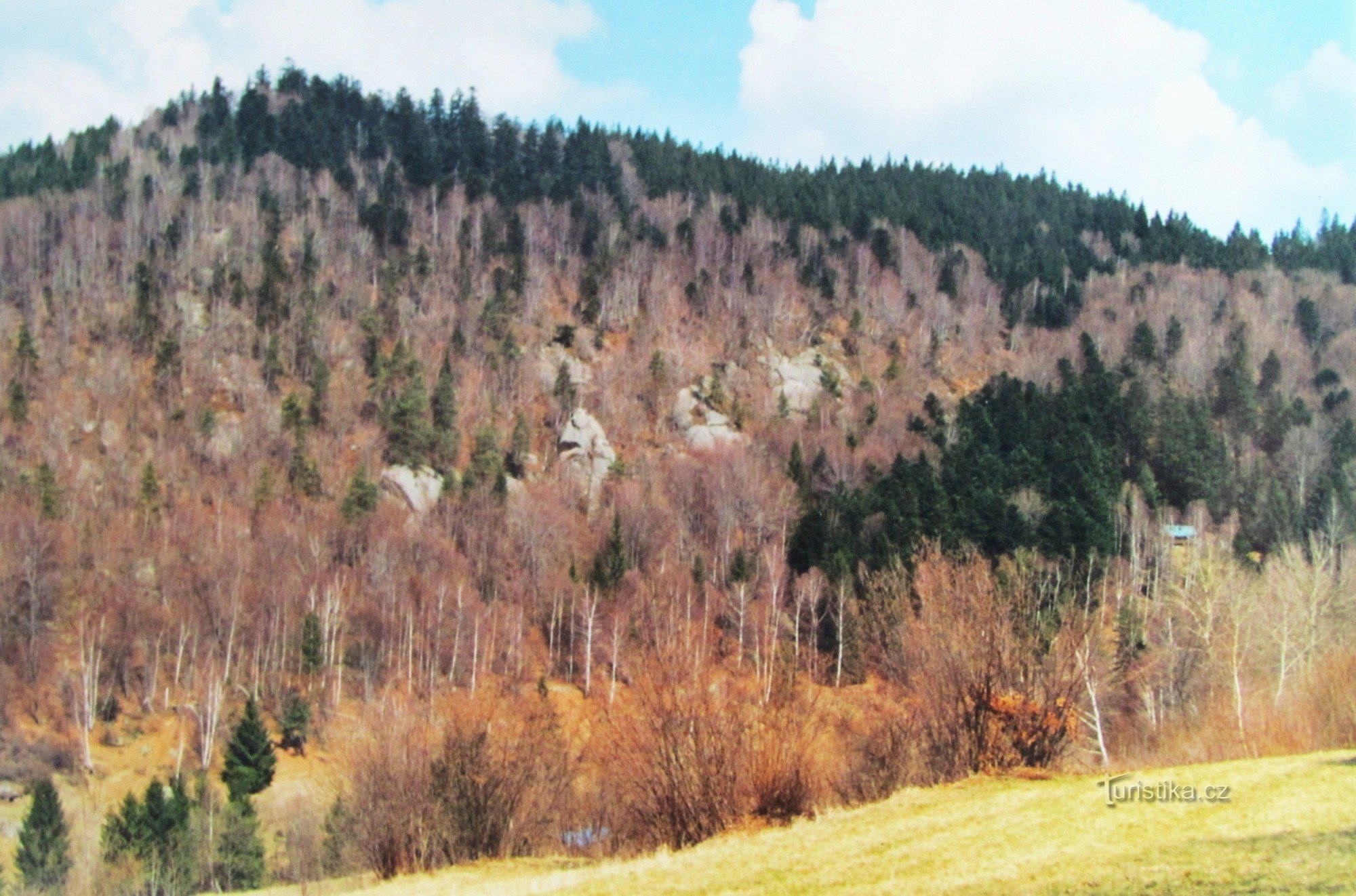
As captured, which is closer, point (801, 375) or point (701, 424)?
point (701, 424)

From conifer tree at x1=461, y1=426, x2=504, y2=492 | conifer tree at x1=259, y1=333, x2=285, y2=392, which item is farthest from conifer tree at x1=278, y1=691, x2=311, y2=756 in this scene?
conifer tree at x1=259, y1=333, x2=285, y2=392

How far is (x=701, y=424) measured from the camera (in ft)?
358

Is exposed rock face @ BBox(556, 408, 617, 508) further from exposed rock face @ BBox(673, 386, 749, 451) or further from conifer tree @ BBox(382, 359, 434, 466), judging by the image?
conifer tree @ BBox(382, 359, 434, 466)

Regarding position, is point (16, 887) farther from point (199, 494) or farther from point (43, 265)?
point (43, 265)

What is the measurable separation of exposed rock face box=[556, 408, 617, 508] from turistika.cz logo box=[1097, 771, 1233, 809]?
262 ft

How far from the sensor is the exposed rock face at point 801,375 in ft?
378

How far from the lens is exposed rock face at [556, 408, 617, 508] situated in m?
101

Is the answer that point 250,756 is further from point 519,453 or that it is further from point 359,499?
point 519,453

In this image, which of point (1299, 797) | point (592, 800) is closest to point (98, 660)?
point (592, 800)

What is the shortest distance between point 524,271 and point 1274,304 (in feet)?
325

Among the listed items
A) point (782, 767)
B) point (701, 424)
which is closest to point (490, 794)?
point (782, 767)

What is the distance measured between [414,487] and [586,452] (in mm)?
18565

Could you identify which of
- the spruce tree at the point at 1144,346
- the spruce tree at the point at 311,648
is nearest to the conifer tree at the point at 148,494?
the spruce tree at the point at 311,648

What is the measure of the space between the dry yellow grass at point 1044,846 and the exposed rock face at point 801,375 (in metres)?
89.7
